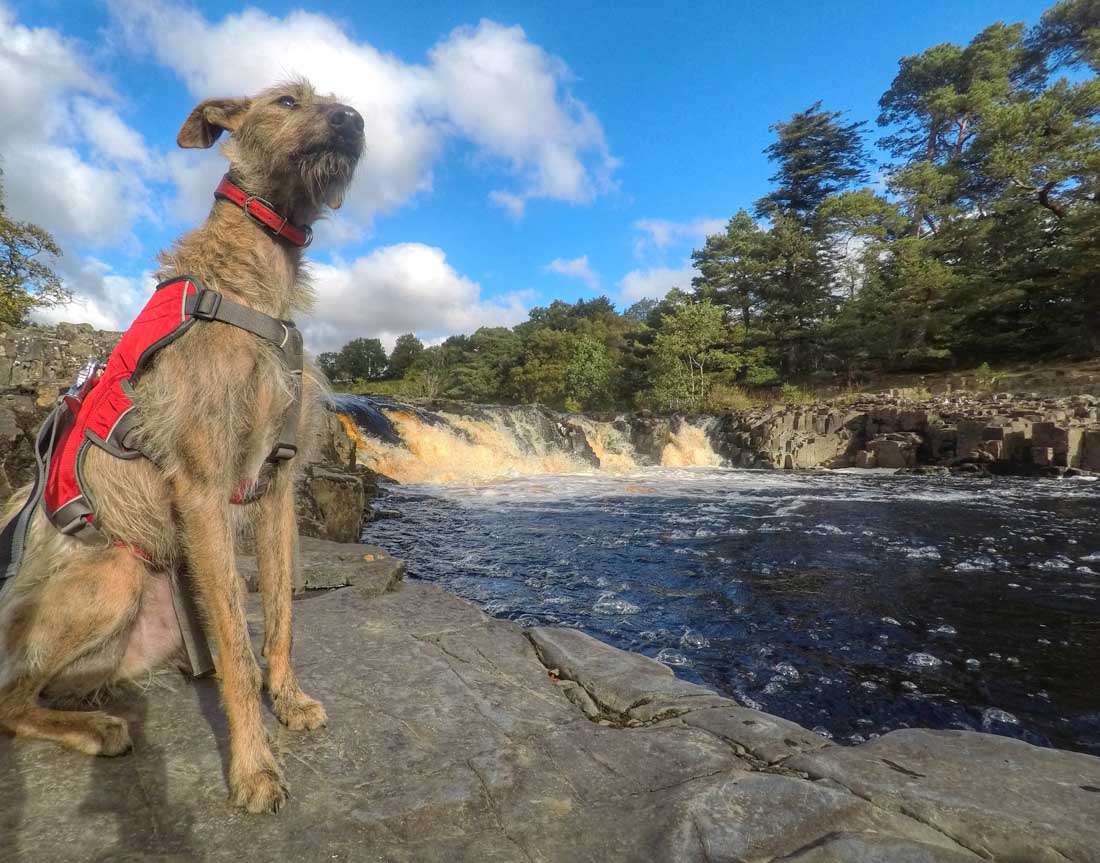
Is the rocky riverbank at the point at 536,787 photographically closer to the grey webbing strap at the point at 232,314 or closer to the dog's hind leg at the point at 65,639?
the dog's hind leg at the point at 65,639

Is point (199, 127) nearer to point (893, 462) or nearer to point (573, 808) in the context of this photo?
point (573, 808)

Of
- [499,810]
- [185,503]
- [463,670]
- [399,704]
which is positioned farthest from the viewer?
[463,670]

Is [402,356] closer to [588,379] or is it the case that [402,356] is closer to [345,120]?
[588,379]

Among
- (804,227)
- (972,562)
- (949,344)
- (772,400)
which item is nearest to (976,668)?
(972,562)

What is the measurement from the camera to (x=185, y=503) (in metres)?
1.81

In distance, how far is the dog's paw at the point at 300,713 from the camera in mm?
1975

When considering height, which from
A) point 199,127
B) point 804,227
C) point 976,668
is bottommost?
point 976,668

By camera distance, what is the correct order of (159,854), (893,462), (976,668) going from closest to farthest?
1. (159,854)
2. (976,668)
3. (893,462)

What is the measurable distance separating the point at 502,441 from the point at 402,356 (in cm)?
7430

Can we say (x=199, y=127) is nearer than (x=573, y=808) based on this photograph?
No

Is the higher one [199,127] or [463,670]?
[199,127]

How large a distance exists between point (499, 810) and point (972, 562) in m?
8.56

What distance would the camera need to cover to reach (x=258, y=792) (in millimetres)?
1548

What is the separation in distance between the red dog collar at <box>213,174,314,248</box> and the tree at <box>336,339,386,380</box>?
90.5 metres
